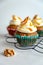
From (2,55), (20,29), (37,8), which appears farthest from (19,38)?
(37,8)

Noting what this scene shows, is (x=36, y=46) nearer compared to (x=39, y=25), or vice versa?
(x=36, y=46)

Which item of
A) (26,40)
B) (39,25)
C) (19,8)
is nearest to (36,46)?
(26,40)

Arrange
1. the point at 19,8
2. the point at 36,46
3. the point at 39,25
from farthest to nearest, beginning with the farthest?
the point at 19,8 < the point at 39,25 < the point at 36,46

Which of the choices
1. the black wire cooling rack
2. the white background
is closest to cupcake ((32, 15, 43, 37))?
the black wire cooling rack

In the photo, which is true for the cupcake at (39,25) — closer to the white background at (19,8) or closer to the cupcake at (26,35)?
the cupcake at (26,35)

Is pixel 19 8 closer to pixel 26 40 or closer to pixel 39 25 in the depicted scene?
pixel 39 25

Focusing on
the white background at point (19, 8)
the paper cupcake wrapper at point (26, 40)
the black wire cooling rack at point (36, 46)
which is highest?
the white background at point (19, 8)

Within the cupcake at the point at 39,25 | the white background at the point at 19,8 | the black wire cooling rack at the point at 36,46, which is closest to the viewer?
the black wire cooling rack at the point at 36,46

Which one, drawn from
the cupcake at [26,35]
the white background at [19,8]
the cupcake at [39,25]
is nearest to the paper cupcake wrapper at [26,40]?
the cupcake at [26,35]

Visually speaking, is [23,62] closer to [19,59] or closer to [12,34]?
[19,59]
